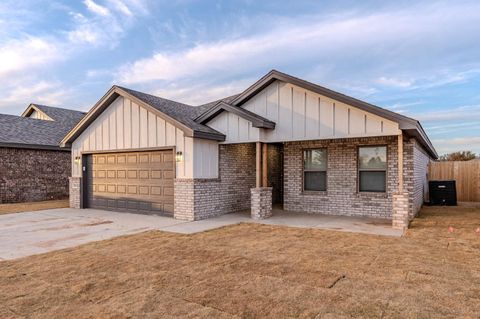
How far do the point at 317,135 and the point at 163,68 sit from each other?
966cm

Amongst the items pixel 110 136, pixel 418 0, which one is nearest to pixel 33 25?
pixel 110 136

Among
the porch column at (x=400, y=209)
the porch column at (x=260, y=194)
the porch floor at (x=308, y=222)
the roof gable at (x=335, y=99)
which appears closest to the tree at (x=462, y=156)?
the roof gable at (x=335, y=99)

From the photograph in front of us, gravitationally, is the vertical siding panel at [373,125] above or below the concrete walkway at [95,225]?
above

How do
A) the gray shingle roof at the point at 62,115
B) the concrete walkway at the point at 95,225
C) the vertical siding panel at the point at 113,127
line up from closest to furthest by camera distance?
the concrete walkway at the point at 95,225
the vertical siding panel at the point at 113,127
the gray shingle roof at the point at 62,115

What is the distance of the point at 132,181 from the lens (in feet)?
38.9

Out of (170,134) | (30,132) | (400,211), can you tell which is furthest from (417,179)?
(30,132)

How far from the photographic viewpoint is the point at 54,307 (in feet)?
12.2

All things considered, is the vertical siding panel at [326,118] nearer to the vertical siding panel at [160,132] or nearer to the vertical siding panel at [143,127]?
the vertical siding panel at [160,132]

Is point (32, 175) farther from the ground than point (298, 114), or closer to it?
closer to it

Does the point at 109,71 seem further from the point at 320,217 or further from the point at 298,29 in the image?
the point at 320,217

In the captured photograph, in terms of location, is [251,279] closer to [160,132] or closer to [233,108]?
[233,108]

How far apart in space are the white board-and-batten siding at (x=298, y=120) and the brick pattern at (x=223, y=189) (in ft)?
3.94

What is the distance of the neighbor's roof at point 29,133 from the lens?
16016mm

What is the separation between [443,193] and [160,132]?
41.0 ft
